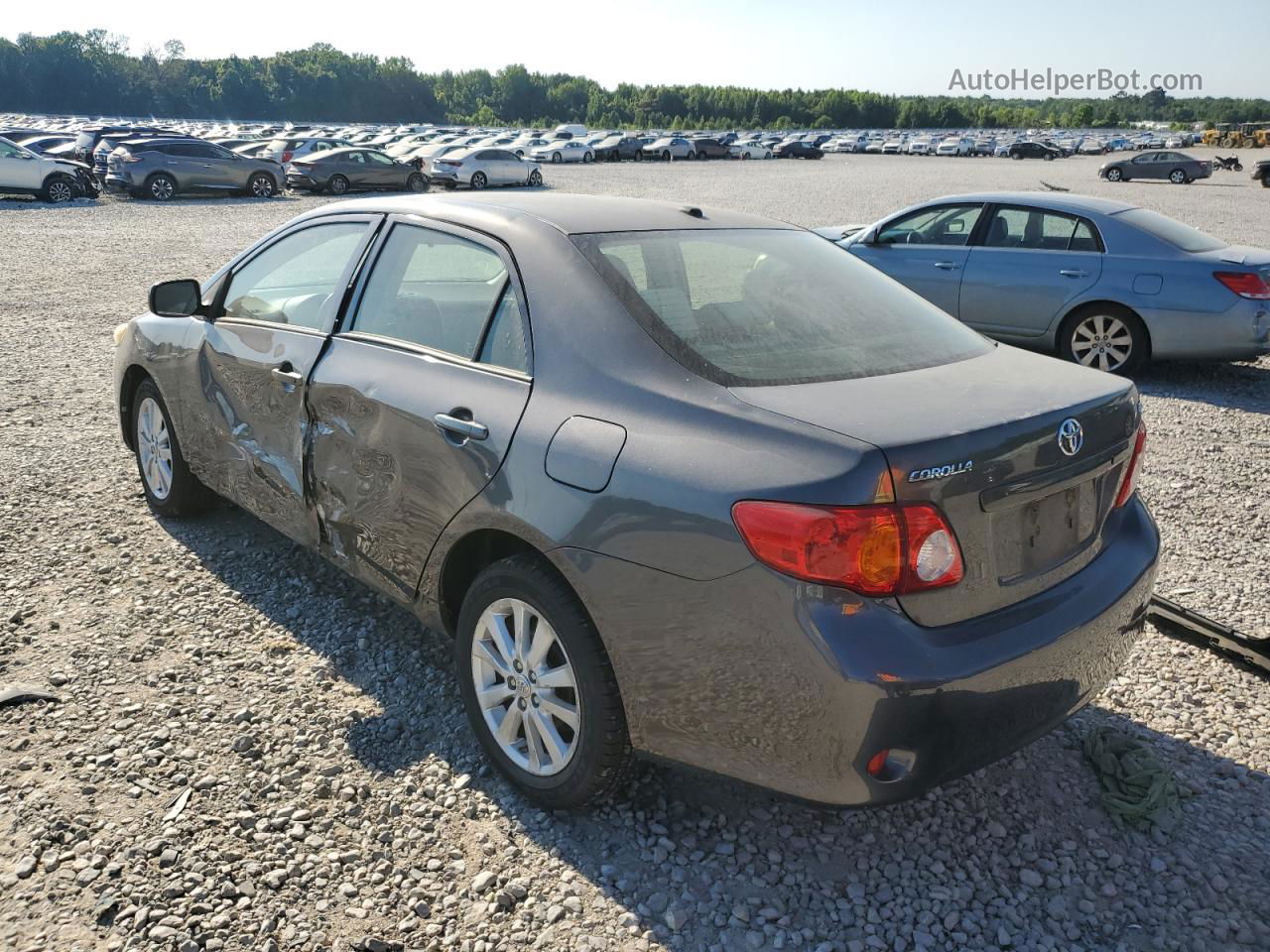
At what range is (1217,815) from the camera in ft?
9.71

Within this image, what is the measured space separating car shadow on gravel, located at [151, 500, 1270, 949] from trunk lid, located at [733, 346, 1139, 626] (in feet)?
2.38

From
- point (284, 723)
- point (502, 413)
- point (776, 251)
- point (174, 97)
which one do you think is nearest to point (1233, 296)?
point (776, 251)

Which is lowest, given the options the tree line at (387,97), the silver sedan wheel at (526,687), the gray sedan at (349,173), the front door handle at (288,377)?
the silver sedan wheel at (526,687)

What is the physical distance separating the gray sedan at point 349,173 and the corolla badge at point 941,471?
2909cm

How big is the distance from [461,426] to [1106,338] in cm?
716

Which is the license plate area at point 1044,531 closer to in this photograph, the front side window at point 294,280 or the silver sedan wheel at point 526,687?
the silver sedan wheel at point 526,687

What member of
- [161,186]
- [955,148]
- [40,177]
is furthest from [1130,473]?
[955,148]

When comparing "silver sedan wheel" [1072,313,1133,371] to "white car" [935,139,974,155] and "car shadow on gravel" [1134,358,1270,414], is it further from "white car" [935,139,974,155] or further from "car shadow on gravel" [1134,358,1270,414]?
"white car" [935,139,974,155]

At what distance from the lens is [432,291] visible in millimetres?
3551

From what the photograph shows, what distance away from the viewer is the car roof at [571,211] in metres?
3.24

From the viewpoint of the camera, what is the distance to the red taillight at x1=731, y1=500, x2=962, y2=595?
7.22 ft

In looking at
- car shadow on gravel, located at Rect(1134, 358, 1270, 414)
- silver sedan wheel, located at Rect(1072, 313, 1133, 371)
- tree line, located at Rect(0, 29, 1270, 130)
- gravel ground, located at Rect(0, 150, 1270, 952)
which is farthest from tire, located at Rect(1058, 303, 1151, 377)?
tree line, located at Rect(0, 29, 1270, 130)

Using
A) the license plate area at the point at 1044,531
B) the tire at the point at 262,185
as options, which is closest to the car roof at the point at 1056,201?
the license plate area at the point at 1044,531

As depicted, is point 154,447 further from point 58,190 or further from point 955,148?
point 955,148
